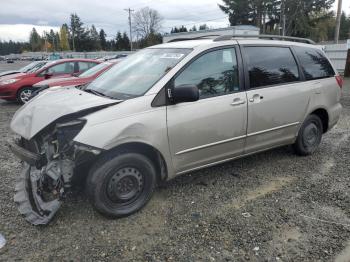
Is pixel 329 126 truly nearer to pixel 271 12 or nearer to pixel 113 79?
pixel 113 79

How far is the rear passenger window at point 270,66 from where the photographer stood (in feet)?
13.9

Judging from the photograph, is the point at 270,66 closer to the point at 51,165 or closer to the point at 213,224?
the point at 213,224

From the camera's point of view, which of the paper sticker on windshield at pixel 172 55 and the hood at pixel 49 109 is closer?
the hood at pixel 49 109

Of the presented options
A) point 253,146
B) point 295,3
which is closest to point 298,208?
point 253,146

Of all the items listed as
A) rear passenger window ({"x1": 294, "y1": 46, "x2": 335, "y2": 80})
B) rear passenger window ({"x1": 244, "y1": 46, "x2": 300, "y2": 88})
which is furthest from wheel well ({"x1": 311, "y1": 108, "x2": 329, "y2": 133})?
rear passenger window ({"x1": 244, "y1": 46, "x2": 300, "y2": 88})

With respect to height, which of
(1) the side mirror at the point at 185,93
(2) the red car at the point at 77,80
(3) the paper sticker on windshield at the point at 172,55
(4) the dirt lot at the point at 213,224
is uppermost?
(3) the paper sticker on windshield at the point at 172,55

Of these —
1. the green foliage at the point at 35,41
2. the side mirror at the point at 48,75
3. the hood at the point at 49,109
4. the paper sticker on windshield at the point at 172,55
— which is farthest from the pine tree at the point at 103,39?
the hood at the point at 49,109

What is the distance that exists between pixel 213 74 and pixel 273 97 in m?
0.99

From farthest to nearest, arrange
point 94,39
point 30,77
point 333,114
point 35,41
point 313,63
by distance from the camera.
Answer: point 35,41, point 94,39, point 30,77, point 333,114, point 313,63

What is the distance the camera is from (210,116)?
149 inches

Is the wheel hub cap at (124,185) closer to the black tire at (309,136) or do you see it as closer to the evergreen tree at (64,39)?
the black tire at (309,136)

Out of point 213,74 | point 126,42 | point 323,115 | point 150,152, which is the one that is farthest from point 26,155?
point 126,42

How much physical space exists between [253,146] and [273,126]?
16.2 inches

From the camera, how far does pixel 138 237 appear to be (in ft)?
10.3
